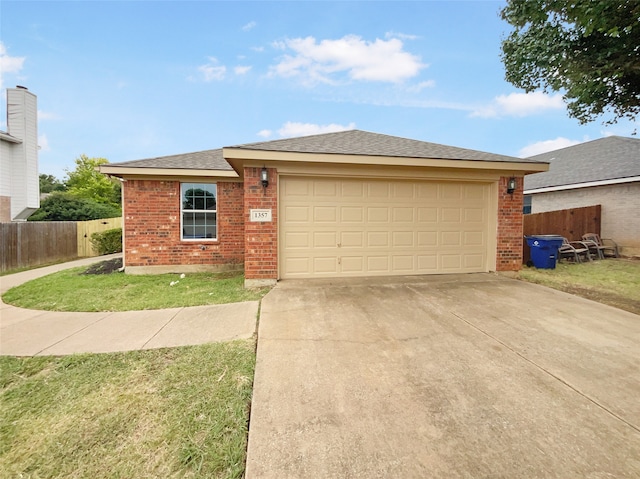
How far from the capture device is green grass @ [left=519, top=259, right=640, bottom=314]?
546 cm

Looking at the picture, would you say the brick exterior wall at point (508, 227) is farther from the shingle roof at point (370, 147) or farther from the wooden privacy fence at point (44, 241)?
the wooden privacy fence at point (44, 241)

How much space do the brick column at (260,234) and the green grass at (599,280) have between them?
19.4 feet

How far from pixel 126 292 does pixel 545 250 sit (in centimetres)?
1080

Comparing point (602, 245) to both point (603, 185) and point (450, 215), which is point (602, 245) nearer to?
point (603, 185)

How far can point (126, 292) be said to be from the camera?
6160 millimetres

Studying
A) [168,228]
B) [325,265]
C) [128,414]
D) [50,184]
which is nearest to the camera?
[128,414]

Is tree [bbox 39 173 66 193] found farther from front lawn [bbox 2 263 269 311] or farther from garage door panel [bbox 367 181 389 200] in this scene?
garage door panel [bbox 367 181 389 200]

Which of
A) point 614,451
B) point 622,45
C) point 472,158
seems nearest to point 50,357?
point 614,451

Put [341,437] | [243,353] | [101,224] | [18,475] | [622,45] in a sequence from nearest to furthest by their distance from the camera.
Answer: [18,475], [341,437], [243,353], [622,45], [101,224]

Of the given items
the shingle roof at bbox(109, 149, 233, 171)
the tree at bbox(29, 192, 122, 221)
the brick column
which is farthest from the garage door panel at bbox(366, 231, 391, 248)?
the tree at bbox(29, 192, 122, 221)

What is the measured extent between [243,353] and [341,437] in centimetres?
158

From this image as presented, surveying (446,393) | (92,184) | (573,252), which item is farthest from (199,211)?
(92,184)

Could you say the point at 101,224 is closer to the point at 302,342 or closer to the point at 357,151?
the point at 357,151

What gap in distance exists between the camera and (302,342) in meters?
3.49
